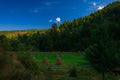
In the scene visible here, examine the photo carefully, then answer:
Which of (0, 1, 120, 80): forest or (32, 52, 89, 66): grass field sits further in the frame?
(32, 52, 89, 66): grass field

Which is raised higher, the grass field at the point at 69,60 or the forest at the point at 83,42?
the forest at the point at 83,42

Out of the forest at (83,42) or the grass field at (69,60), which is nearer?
the forest at (83,42)

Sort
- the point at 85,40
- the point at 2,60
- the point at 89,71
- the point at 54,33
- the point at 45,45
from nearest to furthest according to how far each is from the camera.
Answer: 1. the point at 2,60
2. the point at 89,71
3. the point at 85,40
4. the point at 45,45
5. the point at 54,33

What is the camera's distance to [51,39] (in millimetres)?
108125

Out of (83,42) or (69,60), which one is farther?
(83,42)

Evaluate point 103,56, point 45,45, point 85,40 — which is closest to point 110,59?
point 103,56

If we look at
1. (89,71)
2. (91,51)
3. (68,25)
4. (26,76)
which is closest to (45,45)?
(68,25)

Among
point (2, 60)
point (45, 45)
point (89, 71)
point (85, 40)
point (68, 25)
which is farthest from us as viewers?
point (68, 25)

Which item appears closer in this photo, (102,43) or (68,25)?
(102,43)

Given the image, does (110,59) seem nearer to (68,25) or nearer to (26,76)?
(26,76)

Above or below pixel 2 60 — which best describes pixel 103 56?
below

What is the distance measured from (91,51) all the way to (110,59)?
7.79 ft

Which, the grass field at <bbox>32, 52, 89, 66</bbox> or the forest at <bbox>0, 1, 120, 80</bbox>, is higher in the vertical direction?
the forest at <bbox>0, 1, 120, 80</bbox>

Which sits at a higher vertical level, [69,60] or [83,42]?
[83,42]
